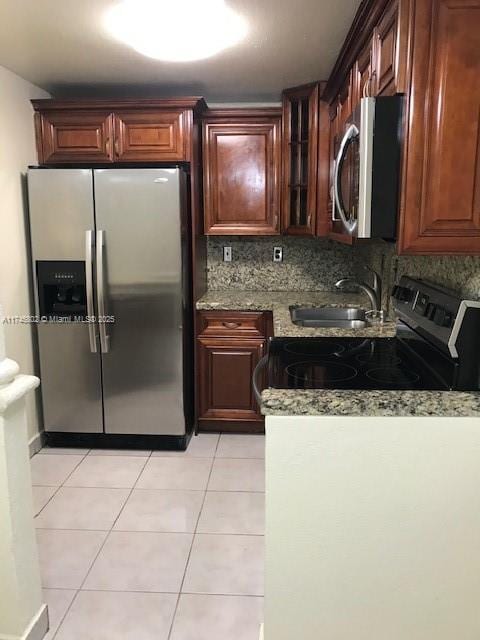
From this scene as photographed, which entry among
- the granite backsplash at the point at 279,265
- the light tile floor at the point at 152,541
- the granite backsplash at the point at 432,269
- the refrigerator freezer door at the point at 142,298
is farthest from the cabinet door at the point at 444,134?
the granite backsplash at the point at 279,265

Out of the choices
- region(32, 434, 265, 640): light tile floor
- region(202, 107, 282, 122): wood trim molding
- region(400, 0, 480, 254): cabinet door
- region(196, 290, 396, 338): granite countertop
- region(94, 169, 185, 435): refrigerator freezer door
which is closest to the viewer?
region(400, 0, 480, 254): cabinet door

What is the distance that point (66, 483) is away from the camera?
9.43 ft

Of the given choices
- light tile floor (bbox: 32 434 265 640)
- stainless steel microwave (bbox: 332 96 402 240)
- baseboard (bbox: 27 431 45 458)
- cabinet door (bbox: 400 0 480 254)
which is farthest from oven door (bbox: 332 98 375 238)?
baseboard (bbox: 27 431 45 458)

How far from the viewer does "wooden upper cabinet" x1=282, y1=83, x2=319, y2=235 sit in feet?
10.8

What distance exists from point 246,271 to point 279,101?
1.21 metres

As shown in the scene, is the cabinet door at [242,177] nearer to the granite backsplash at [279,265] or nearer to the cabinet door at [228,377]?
the granite backsplash at [279,265]

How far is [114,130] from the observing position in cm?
323

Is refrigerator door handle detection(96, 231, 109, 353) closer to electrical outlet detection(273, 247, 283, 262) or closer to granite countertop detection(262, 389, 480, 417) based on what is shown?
electrical outlet detection(273, 247, 283, 262)

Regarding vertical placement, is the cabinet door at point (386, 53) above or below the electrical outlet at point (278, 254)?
above

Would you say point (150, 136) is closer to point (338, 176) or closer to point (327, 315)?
point (327, 315)

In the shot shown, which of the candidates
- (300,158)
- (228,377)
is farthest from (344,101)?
(228,377)

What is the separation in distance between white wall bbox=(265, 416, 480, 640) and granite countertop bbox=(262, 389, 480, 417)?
0.02m

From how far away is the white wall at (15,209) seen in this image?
9.54ft

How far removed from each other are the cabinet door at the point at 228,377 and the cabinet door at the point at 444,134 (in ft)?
6.42
